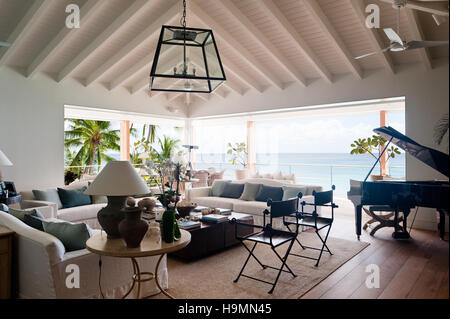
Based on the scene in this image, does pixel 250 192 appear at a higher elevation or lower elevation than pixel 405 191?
lower

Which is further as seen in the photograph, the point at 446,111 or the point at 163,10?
the point at 163,10

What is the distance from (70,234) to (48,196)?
3.09 m

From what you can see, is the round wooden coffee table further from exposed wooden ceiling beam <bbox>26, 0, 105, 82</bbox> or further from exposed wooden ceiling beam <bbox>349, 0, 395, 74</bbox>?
exposed wooden ceiling beam <bbox>349, 0, 395, 74</bbox>

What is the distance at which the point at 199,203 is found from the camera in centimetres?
637

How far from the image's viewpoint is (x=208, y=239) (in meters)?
4.07

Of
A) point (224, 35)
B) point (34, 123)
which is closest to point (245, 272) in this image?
point (224, 35)

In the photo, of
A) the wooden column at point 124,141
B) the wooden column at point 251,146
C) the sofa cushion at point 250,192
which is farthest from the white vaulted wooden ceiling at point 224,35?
the sofa cushion at point 250,192

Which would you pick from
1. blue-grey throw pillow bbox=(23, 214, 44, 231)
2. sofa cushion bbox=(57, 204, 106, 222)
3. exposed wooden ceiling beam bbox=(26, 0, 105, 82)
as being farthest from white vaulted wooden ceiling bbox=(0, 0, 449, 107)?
blue-grey throw pillow bbox=(23, 214, 44, 231)

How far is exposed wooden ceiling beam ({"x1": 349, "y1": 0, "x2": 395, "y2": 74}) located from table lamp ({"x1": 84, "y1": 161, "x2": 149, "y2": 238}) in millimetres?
3735

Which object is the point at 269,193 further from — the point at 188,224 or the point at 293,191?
the point at 188,224

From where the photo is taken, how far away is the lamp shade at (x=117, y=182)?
240 centimetres
